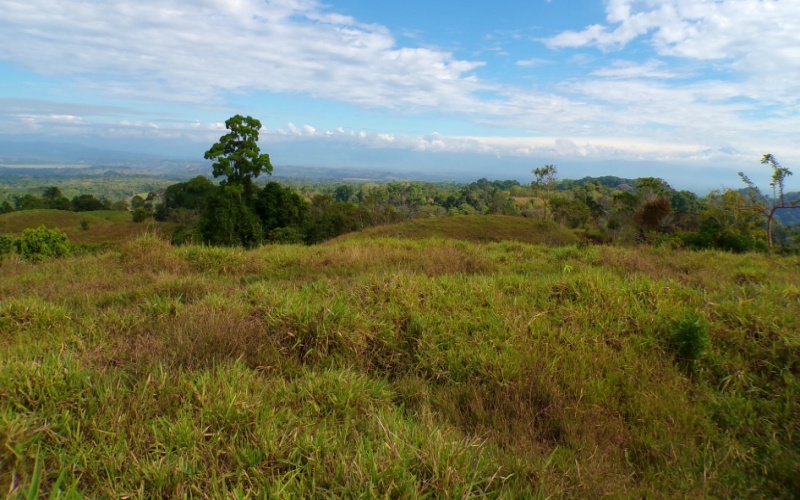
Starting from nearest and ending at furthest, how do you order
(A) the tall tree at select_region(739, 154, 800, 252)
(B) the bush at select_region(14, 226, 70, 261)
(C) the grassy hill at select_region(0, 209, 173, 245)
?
1. (A) the tall tree at select_region(739, 154, 800, 252)
2. (B) the bush at select_region(14, 226, 70, 261)
3. (C) the grassy hill at select_region(0, 209, 173, 245)

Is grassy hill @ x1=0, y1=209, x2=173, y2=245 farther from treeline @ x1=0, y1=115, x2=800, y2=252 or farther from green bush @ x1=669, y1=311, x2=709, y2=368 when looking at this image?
green bush @ x1=669, y1=311, x2=709, y2=368

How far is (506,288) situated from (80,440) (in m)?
4.04

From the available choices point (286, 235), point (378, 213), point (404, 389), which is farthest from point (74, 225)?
point (404, 389)

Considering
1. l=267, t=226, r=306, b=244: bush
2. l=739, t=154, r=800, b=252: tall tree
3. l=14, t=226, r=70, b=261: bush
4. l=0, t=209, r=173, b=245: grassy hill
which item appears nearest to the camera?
l=739, t=154, r=800, b=252: tall tree

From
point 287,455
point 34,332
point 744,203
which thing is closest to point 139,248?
point 34,332

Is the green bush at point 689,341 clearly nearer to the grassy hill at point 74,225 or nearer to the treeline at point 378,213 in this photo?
the treeline at point 378,213

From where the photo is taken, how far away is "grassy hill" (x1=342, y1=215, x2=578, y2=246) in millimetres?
25062

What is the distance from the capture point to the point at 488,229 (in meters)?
28.7

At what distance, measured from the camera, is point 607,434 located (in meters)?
2.57

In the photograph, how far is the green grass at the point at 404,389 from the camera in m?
1.90

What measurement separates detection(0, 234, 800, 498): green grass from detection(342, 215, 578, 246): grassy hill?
1909 centimetres

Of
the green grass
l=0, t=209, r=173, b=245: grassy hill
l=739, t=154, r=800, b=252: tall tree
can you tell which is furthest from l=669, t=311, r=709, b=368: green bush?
l=0, t=209, r=173, b=245: grassy hill

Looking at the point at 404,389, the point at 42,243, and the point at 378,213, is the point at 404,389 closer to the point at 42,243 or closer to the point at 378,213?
the point at 42,243

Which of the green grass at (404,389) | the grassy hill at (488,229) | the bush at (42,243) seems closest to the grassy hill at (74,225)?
the bush at (42,243)
